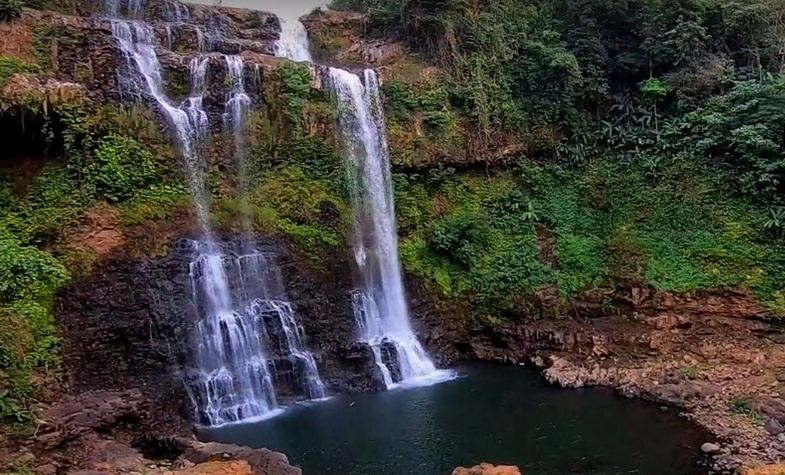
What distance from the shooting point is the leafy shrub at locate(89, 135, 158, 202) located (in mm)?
16234

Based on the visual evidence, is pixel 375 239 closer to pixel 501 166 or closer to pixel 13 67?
pixel 501 166

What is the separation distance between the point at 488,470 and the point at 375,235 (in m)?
9.26

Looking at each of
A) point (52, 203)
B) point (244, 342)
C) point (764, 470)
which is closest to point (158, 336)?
point (244, 342)

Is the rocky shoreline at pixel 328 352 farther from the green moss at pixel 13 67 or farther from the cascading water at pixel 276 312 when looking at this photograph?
the green moss at pixel 13 67

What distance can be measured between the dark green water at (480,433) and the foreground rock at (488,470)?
0.64 metres

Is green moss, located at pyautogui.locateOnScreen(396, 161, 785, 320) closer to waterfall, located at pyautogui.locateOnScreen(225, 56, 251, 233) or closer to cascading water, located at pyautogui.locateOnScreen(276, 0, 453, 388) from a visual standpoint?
cascading water, located at pyautogui.locateOnScreen(276, 0, 453, 388)

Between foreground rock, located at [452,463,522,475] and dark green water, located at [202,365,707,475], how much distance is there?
638 millimetres

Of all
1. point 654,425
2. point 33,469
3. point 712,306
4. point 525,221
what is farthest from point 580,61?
point 33,469

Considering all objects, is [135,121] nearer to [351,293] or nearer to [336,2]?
[351,293]

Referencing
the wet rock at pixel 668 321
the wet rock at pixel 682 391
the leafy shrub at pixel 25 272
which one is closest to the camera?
the leafy shrub at pixel 25 272

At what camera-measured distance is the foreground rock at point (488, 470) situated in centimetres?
1158

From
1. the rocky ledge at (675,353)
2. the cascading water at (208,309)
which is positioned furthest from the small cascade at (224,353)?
the rocky ledge at (675,353)

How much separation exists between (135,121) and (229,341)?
5.82 meters

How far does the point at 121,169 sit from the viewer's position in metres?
16.5
